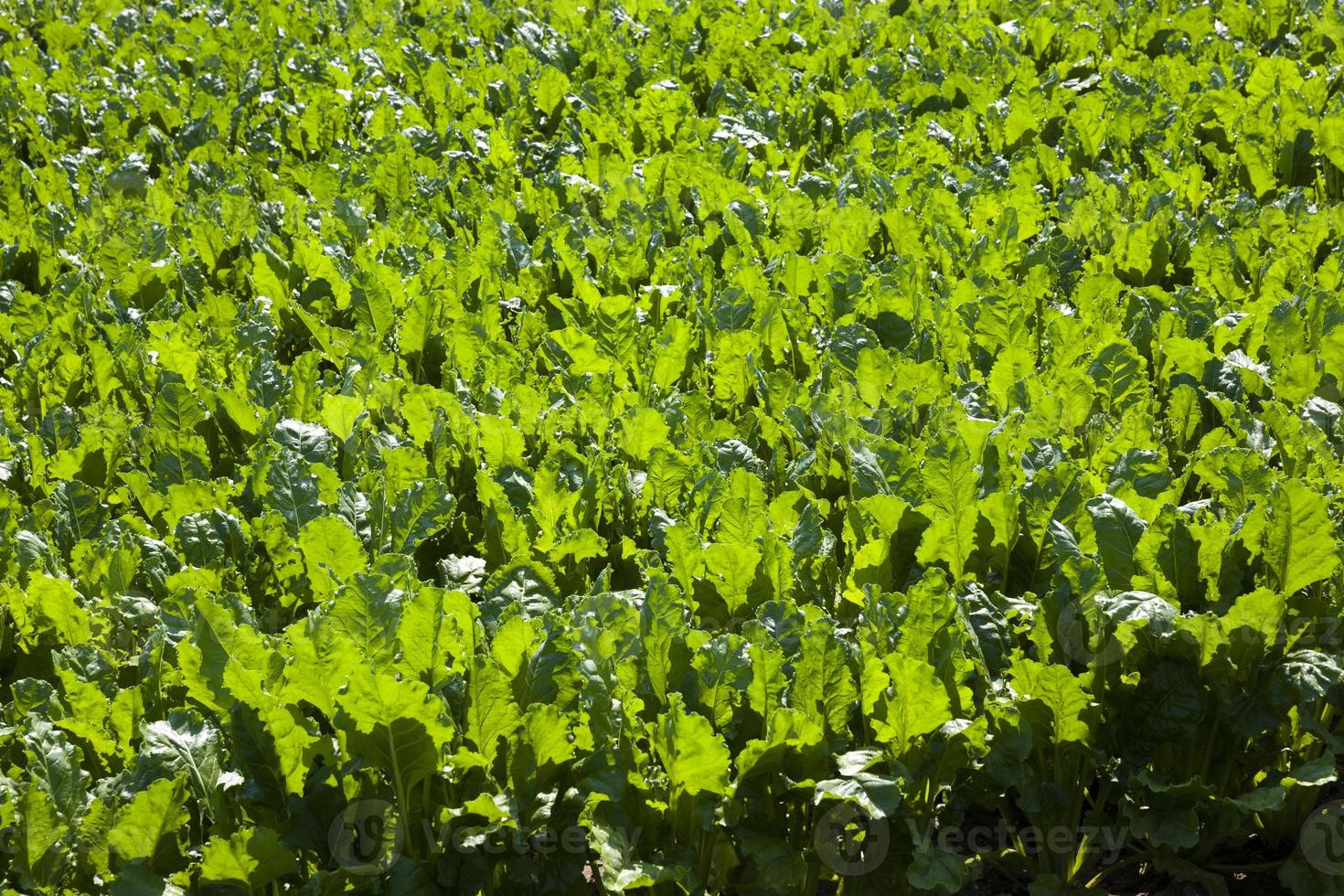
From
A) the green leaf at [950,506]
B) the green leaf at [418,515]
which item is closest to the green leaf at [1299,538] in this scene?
the green leaf at [950,506]

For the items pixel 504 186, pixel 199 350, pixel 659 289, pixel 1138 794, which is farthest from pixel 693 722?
pixel 504 186

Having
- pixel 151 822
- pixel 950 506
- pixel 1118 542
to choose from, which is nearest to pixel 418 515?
pixel 151 822

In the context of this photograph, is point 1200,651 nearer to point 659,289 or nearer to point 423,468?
point 423,468

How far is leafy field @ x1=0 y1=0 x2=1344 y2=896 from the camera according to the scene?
237cm

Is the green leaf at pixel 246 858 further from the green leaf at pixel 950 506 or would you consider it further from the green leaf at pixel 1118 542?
the green leaf at pixel 1118 542

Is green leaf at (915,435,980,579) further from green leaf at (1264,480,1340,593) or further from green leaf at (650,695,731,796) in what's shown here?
green leaf at (650,695,731,796)

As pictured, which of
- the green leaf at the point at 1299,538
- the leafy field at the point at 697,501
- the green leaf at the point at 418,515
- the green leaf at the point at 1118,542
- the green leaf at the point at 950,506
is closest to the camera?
the leafy field at the point at 697,501

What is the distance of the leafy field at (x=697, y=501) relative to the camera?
7.78 feet

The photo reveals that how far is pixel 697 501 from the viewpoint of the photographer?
9.77ft

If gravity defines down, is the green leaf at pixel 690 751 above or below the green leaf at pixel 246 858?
above

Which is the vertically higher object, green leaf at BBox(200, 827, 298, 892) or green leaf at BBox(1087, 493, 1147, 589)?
green leaf at BBox(1087, 493, 1147, 589)

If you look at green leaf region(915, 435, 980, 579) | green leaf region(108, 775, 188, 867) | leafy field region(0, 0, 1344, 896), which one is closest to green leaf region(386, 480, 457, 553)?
leafy field region(0, 0, 1344, 896)

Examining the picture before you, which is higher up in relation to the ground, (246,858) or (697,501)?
(697,501)

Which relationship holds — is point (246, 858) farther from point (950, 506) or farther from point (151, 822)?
point (950, 506)
